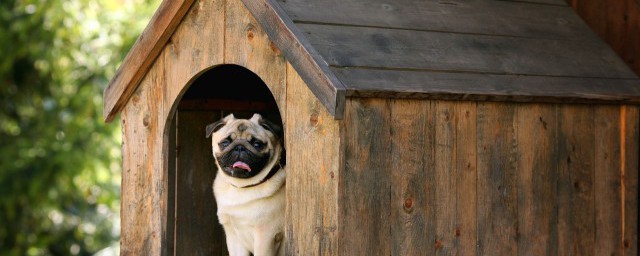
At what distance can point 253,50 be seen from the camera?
3.98 meters

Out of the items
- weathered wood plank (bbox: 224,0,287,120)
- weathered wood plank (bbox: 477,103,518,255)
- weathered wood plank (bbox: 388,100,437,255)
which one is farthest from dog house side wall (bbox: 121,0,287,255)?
weathered wood plank (bbox: 477,103,518,255)

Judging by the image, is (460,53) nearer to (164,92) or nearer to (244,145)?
(244,145)

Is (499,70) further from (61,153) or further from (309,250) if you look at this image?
(61,153)

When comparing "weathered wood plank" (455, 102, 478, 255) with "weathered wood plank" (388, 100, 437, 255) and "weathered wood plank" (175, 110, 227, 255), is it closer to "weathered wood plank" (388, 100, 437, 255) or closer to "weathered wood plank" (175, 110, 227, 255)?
"weathered wood plank" (388, 100, 437, 255)

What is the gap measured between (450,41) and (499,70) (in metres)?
0.23

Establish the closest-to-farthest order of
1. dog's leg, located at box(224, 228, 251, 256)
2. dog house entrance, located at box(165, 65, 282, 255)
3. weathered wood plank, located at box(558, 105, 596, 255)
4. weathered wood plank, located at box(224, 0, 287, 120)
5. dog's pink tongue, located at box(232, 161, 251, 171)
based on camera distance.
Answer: weathered wood plank, located at box(224, 0, 287, 120)
weathered wood plank, located at box(558, 105, 596, 255)
dog's pink tongue, located at box(232, 161, 251, 171)
dog's leg, located at box(224, 228, 251, 256)
dog house entrance, located at box(165, 65, 282, 255)

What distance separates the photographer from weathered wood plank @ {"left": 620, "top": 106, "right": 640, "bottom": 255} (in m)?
4.53

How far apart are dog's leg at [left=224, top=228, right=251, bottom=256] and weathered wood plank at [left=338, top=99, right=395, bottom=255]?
118 centimetres

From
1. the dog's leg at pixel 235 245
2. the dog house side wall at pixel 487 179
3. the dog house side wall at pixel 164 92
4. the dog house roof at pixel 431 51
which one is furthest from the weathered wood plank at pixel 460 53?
the dog's leg at pixel 235 245

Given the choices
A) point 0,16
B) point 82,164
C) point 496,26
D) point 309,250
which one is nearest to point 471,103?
point 496,26

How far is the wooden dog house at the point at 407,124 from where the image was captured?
3.66 metres

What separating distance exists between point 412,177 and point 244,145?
96cm

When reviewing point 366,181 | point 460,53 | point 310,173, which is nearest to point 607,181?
point 460,53

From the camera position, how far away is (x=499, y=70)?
4117 millimetres
